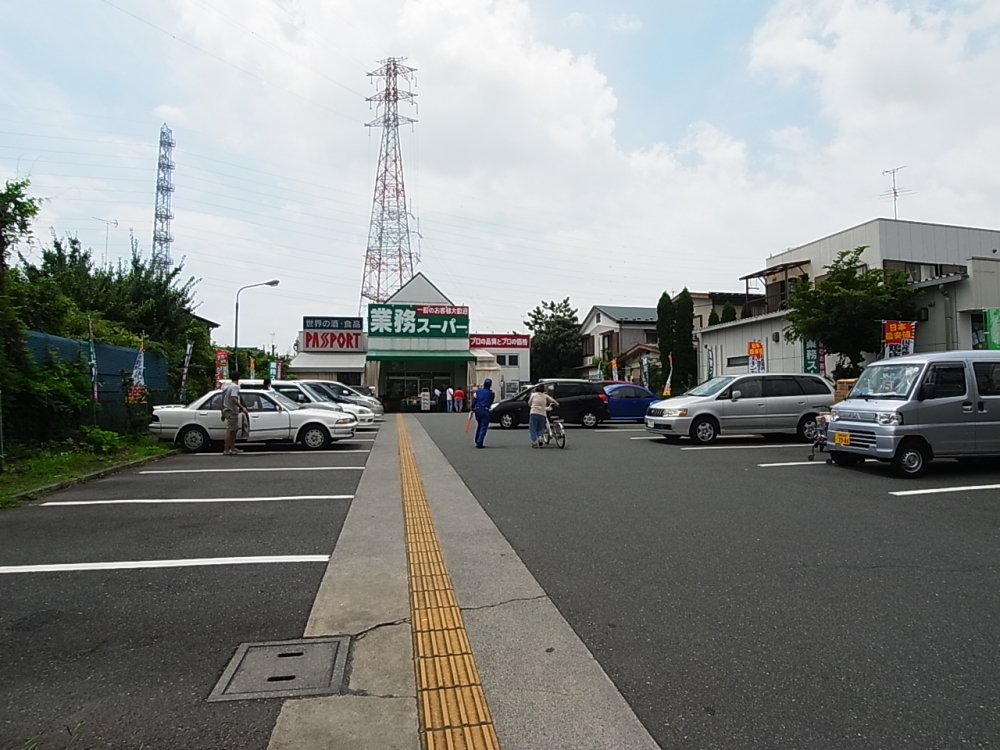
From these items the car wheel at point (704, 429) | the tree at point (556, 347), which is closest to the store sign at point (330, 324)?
the tree at point (556, 347)

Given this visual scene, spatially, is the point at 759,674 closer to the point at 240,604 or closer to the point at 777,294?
the point at 240,604

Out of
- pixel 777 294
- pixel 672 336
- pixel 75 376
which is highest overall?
pixel 777 294

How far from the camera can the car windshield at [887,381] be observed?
1034cm

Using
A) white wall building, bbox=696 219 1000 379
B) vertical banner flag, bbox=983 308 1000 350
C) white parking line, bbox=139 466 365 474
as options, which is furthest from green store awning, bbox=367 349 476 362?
white parking line, bbox=139 466 365 474

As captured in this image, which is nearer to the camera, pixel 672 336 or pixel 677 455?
pixel 677 455

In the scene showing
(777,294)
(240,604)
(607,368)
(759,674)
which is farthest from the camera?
(607,368)

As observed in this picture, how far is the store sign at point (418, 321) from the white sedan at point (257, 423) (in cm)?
2705

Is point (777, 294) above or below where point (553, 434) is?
above

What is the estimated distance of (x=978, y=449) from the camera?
1016 cm

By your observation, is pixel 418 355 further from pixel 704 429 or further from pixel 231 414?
pixel 704 429

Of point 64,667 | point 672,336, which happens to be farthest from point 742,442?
point 672,336

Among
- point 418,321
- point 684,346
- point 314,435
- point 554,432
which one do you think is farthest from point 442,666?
point 418,321

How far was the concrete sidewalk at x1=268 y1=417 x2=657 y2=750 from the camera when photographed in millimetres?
2951

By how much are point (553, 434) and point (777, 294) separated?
26816 millimetres
